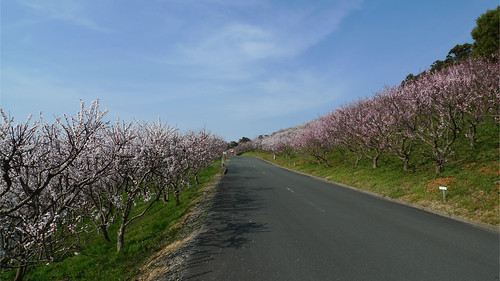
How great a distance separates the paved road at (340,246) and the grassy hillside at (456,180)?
149 cm

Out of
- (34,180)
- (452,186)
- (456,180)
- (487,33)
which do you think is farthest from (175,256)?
(487,33)

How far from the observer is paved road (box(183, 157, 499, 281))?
19.6 ft

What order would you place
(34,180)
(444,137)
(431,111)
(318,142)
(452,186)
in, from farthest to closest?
(318,142)
(444,137)
(431,111)
(452,186)
(34,180)

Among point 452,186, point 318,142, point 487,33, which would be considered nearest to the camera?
point 452,186

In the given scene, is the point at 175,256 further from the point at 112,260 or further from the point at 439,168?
the point at 439,168

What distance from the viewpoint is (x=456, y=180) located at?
13.5m

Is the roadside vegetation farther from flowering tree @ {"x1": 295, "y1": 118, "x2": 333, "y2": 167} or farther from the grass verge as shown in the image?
flowering tree @ {"x1": 295, "y1": 118, "x2": 333, "y2": 167}

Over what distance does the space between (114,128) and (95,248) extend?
5708 mm

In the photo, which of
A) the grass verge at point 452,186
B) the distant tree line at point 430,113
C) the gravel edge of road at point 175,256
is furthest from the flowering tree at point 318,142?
the gravel edge of road at point 175,256

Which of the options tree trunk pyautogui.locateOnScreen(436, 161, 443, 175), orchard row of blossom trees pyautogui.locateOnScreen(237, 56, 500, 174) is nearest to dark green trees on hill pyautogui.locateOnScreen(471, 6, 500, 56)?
orchard row of blossom trees pyautogui.locateOnScreen(237, 56, 500, 174)

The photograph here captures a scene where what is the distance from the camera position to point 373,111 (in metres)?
23.2

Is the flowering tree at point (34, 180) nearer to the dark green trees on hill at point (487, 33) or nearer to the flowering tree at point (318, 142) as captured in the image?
the flowering tree at point (318, 142)

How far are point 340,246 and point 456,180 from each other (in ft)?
35.4

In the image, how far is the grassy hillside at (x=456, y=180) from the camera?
10867mm
